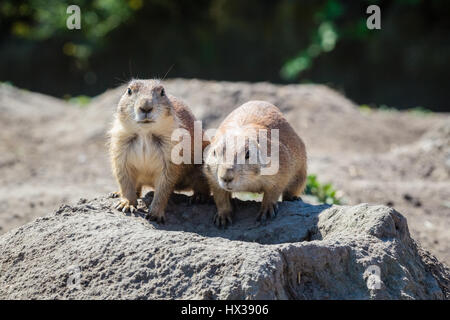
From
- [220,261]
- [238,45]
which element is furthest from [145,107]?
[238,45]

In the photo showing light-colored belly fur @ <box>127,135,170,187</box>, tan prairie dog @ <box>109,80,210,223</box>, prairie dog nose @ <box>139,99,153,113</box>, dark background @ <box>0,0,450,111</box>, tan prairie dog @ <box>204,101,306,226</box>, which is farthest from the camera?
dark background @ <box>0,0,450,111</box>

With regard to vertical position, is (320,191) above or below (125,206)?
below

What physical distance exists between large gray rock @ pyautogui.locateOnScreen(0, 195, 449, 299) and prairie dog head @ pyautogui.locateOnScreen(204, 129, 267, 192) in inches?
19.4

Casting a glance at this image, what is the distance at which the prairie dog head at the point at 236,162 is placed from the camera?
17.0 feet

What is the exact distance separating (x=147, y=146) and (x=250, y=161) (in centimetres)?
107

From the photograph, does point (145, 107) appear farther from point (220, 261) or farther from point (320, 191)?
point (320, 191)

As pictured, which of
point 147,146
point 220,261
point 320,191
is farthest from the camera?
point 320,191

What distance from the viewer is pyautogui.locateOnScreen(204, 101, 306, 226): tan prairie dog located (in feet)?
17.3

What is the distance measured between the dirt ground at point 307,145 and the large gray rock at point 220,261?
2.64 metres

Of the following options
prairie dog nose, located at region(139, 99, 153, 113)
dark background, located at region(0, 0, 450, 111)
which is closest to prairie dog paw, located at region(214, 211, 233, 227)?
prairie dog nose, located at region(139, 99, 153, 113)

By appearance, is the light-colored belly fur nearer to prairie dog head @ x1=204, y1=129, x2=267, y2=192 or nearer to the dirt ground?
prairie dog head @ x1=204, y1=129, x2=267, y2=192

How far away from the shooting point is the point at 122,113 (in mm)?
5785

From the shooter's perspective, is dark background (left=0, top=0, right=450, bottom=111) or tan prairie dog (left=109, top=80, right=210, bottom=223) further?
dark background (left=0, top=0, right=450, bottom=111)

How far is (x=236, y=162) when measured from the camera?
5.25 metres
